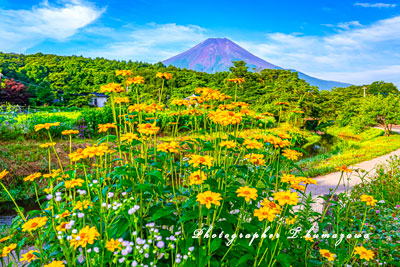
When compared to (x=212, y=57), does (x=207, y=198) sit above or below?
below

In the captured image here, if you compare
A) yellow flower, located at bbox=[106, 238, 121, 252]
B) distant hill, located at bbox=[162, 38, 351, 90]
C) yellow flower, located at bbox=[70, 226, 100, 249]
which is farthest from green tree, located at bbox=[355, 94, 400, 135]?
distant hill, located at bbox=[162, 38, 351, 90]

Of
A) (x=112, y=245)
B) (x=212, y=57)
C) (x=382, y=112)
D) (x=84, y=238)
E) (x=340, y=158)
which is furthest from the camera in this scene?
(x=212, y=57)

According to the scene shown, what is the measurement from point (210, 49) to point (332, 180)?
152m

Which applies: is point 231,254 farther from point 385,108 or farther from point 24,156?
point 385,108

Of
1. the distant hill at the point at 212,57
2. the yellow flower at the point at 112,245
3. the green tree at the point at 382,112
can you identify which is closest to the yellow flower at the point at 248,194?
the yellow flower at the point at 112,245

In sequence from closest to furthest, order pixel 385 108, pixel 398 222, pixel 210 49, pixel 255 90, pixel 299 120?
pixel 398 222 → pixel 385 108 → pixel 299 120 → pixel 255 90 → pixel 210 49

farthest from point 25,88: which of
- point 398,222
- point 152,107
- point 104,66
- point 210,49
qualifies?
point 210,49

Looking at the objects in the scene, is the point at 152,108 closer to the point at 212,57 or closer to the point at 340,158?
the point at 340,158

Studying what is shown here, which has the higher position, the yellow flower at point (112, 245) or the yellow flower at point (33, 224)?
the yellow flower at point (33, 224)

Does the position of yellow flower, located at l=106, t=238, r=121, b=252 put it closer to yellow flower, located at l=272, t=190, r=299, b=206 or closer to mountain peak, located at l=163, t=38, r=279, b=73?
yellow flower, located at l=272, t=190, r=299, b=206

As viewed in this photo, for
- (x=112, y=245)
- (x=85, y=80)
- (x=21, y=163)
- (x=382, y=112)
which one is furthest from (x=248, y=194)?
(x=85, y=80)

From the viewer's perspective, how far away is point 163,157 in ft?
5.32

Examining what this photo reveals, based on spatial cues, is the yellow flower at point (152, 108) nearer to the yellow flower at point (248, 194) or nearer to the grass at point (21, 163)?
the yellow flower at point (248, 194)

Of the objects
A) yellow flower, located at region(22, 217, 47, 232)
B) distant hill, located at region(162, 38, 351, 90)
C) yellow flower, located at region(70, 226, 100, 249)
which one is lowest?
yellow flower, located at region(22, 217, 47, 232)
